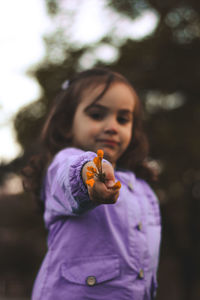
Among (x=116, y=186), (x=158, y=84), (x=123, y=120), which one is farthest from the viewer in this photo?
(x=158, y=84)

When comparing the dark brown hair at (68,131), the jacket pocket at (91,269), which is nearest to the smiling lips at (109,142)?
the dark brown hair at (68,131)

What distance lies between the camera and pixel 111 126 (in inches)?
63.4

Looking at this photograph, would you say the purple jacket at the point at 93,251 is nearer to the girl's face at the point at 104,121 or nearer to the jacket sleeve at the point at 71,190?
the jacket sleeve at the point at 71,190

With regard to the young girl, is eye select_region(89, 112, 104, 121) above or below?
above

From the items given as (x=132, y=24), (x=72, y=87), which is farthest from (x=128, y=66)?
(x=72, y=87)

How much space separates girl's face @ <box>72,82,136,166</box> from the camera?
1.61 metres

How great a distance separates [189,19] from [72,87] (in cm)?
640

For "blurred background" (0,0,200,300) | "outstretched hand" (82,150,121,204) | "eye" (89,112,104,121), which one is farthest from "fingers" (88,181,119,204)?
"blurred background" (0,0,200,300)

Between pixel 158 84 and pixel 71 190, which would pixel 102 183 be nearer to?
pixel 71 190

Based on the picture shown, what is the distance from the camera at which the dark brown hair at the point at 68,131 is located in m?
1.80

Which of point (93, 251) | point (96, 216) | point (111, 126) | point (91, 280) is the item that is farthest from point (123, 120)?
point (91, 280)

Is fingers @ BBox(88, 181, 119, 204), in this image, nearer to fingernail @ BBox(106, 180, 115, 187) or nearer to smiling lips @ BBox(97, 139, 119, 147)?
fingernail @ BBox(106, 180, 115, 187)

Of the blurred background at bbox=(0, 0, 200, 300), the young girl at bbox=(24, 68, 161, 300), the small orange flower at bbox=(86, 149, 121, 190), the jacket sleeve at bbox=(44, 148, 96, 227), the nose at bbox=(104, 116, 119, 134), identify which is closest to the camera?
the small orange flower at bbox=(86, 149, 121, 190)

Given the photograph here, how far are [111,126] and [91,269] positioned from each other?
722 mm
